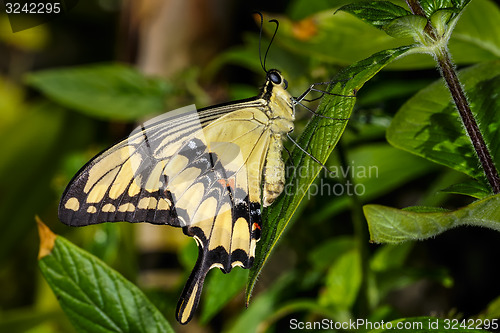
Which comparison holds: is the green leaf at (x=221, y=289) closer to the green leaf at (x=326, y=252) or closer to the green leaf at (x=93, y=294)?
the green leaf at (x=93, y=294)

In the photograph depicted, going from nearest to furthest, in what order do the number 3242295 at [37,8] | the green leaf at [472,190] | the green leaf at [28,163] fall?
the green leaf at [472,190] < the number 3242295 at [37,8] < the green leaf at [28,163]

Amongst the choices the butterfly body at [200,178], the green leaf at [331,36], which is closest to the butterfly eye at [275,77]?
the butterfly body at [200,178]

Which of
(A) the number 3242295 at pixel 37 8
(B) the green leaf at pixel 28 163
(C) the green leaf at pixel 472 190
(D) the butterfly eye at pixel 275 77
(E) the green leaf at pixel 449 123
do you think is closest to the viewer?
(C) the green leaf at pixel 472 190

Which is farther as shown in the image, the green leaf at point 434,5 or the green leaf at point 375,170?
the green leaf at point 375,170

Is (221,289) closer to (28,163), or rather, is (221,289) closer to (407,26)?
(407,26)

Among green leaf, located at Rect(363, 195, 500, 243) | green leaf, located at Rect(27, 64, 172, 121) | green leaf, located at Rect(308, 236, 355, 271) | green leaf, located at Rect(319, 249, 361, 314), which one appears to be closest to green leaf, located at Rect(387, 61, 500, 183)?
green leaf, located at Rect(363, 195, 500, 243)

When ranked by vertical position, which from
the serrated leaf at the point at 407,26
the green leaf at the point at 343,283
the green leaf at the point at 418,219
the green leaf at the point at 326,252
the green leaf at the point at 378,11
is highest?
the green leaf at the point at 378,11

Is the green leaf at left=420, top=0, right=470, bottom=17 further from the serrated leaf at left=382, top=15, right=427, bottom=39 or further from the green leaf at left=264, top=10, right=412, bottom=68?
the green leaf at left=264, top=10, right=412, bottom=68

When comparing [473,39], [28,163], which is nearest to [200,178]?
[473,39]

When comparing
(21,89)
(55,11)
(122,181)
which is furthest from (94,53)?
(122,181)
